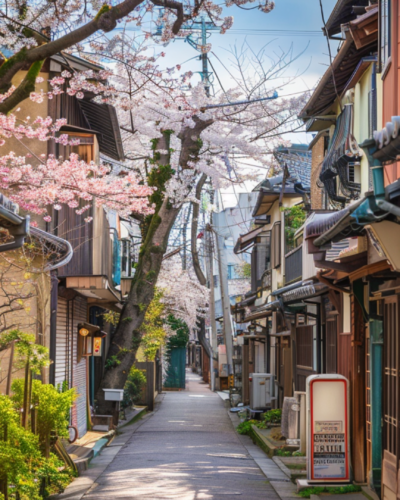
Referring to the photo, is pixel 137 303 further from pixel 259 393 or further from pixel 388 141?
pixel 388 141

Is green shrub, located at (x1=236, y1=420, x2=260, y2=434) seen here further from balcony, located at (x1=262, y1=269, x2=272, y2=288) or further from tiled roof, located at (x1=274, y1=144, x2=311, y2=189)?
tiled roof, located at (x1=274, y1=144, x2=311, y2=189)

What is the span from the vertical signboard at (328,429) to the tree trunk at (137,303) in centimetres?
1194

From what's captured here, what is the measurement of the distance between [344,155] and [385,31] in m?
2.92

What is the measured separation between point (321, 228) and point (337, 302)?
5.72m

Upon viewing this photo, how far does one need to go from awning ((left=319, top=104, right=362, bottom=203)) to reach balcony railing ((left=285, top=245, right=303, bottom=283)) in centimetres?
557

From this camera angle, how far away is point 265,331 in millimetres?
29359

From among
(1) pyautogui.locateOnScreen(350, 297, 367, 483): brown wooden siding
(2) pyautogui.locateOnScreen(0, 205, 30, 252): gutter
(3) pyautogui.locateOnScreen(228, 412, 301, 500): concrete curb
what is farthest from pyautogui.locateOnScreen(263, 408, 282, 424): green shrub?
(2) pyautogui.locateOnScreen(0, 205, 30, 252): gutter

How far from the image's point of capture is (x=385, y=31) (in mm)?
10016

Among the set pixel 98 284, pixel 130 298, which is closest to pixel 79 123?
pixel 98 284

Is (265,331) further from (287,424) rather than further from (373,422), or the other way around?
(373,422)

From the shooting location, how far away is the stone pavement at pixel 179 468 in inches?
460

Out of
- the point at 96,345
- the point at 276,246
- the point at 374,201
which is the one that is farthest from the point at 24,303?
the point at 276,246

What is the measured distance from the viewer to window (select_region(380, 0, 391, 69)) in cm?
977

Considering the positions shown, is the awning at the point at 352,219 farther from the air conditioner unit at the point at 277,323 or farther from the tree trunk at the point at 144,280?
the air conditioner unit at the point at 277,323
